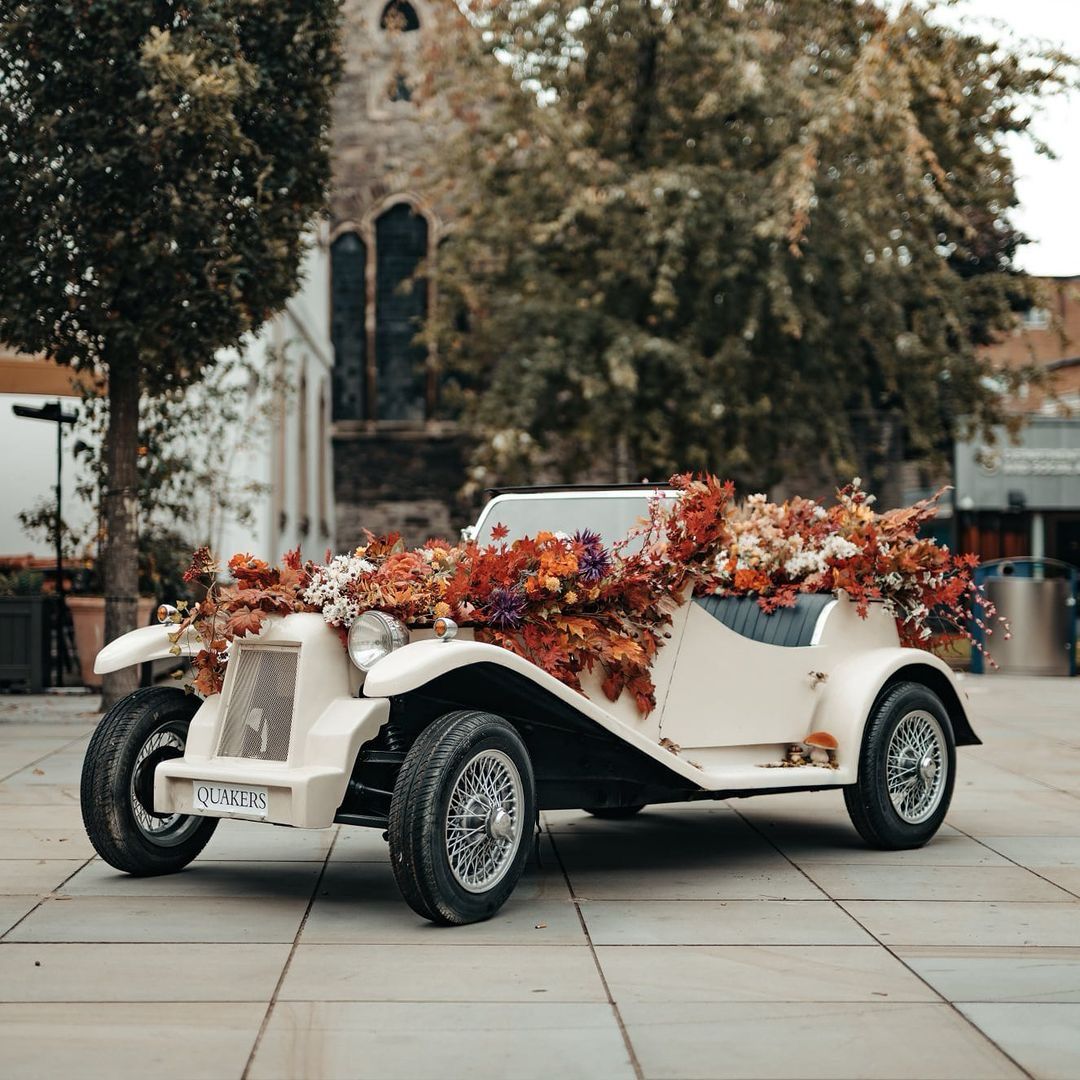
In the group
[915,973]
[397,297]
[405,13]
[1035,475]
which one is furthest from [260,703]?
[1035,475]

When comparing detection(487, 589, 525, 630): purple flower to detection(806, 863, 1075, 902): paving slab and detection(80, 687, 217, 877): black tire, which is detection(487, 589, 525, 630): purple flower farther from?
detection(806, 863, 1075, 902): paving slab

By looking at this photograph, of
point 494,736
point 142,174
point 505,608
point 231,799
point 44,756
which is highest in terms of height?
point 142,174

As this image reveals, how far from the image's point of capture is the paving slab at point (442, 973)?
16.5 feet

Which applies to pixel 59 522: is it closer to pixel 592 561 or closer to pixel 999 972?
pixel 592 561

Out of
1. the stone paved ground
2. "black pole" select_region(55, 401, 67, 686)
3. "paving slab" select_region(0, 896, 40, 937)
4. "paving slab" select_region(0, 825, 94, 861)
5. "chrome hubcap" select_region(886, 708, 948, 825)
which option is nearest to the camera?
the stone paved ground

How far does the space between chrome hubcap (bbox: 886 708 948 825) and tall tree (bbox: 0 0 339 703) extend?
695 centimetres

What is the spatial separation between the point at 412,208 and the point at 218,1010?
33.1 metres

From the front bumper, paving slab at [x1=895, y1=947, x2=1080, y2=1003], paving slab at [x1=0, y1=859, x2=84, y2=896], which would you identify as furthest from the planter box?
paving slab at [x1=895, y1=947, x2=1080, y2=1003]

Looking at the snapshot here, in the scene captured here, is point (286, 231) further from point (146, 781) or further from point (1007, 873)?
point (1007, 873)

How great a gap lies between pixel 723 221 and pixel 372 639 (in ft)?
53.2

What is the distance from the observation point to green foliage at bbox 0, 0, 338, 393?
1258 cm

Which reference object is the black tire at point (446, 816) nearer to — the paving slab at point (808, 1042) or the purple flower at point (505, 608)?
the purple flower at point (505, 608)

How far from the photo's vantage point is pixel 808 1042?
454 cm

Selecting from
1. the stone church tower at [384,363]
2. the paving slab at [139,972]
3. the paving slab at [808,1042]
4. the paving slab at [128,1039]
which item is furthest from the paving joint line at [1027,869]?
the stone church tower at [384,363]
